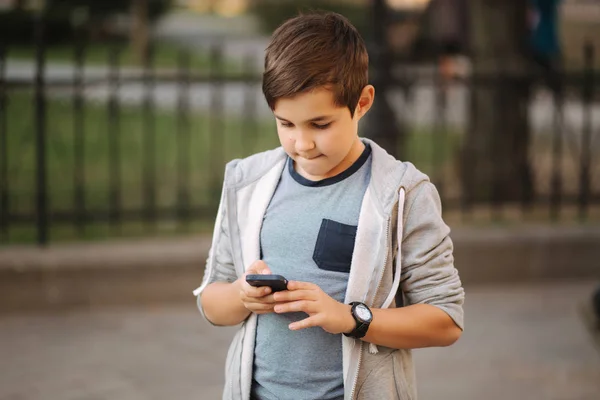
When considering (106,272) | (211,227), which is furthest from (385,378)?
(211,227)

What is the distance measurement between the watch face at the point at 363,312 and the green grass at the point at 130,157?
540 cm

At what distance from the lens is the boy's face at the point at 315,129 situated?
220 centimetres

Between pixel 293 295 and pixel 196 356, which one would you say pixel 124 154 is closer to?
pixel 196 356

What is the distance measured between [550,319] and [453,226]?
1.40m

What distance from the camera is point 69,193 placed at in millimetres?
9766

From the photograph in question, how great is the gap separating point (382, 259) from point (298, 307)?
0.81 feet

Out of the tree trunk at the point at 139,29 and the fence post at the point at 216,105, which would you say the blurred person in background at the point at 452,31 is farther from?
the tree trunk at the point at 139,29

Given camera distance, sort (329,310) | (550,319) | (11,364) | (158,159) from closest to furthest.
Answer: (329,310) → (11,364) → (550,319) → (158,159)

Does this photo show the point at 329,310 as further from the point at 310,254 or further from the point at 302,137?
the point at 302,137

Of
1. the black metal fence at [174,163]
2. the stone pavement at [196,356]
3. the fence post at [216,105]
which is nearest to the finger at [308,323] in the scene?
the stone pavement at [196,356]

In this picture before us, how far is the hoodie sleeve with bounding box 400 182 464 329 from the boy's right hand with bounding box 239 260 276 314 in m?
0.33

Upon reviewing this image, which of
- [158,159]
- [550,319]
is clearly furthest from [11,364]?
[158,159]

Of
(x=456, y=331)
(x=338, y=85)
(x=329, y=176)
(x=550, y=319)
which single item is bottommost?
(x=550, y=319)

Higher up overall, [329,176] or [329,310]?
[329,176]
